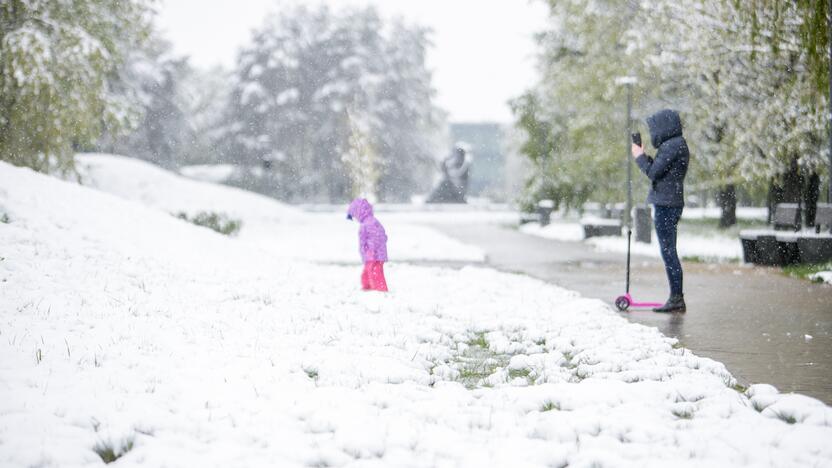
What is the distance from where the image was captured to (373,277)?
871cm

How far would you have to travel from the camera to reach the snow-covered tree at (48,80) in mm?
14820

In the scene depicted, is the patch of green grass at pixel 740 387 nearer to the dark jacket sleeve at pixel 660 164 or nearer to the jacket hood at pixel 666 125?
the dark jacket sleeve at pixel 660 164

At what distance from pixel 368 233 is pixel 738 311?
4.25 m

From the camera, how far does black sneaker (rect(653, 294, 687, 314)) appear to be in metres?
7.28

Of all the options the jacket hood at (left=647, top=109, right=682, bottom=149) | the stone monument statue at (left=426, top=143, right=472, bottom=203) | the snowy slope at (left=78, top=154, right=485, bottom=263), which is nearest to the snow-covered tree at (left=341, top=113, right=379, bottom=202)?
the stone monument statue at (left=426, top=143, right=472, bottom=203)

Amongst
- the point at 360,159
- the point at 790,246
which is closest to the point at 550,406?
the point at 790,246

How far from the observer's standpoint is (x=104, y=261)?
7445 millimetres

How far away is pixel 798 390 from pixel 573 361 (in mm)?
1408

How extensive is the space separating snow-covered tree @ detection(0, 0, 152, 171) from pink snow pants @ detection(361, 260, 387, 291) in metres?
10.3

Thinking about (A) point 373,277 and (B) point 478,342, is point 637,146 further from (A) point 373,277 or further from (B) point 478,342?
(A) point 373,277

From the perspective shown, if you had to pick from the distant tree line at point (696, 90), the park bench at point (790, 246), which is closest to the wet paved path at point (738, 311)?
the park bench at point (790, 246)

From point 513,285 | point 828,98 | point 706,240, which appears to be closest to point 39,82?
point 513,285

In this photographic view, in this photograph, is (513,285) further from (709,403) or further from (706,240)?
(706,240)

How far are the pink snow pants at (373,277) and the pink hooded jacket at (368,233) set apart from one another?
0.30 feet
